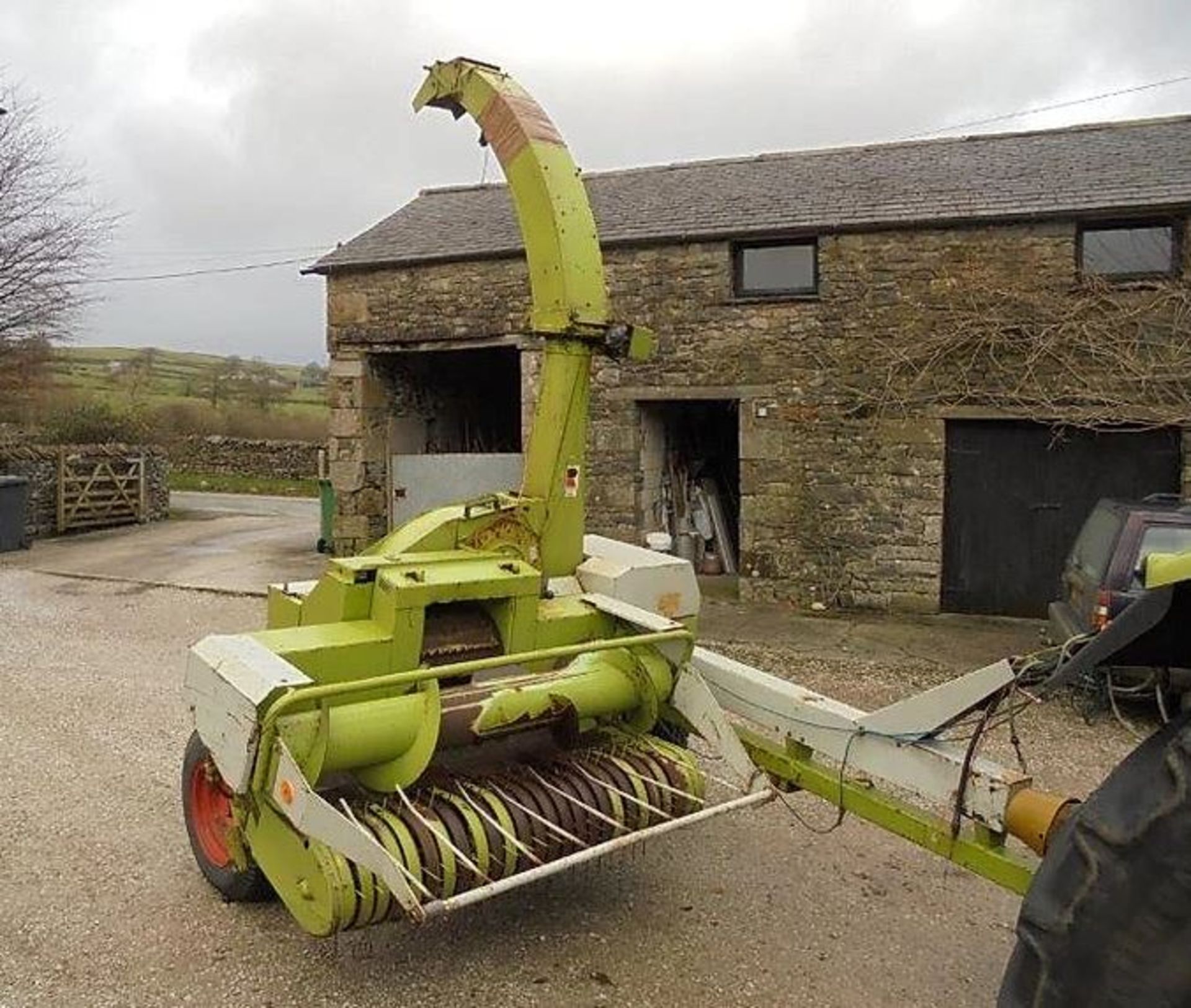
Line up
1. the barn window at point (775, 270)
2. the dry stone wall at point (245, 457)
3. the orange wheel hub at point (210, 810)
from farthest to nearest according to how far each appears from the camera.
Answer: the dry stone wall at point (245, 457), the barn window at point (775, 270), the orange wheel hub at point (210, 810)

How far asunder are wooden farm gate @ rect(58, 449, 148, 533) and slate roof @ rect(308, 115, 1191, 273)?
7.04 metres

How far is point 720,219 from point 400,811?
29.2 ft

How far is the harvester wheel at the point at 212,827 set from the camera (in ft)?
13.6

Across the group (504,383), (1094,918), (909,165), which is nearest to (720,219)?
(909,165)

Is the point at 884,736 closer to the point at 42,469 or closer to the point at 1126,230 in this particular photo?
the point at 1126,230

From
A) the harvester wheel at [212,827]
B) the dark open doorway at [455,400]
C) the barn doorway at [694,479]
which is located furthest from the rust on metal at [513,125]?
the dark open doorway at [455,400]

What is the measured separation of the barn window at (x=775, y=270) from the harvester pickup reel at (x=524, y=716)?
20.0 ft

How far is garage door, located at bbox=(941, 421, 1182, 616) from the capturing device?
9.93 metres

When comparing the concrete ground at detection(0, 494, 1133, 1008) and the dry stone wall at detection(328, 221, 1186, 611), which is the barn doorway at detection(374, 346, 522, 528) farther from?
the concrete ground at detection(0, 494, 1133, 1008)

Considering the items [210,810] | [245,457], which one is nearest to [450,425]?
[210,810]

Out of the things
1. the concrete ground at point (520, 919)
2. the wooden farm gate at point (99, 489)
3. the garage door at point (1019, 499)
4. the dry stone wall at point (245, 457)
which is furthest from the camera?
the dry stone wall at point (245, 457)

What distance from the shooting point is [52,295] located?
67.3ft

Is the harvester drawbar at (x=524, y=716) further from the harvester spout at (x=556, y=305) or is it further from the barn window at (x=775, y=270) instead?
the barn window at (x=775, y=270)

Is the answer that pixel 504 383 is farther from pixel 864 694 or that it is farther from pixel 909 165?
pixel 864 694
